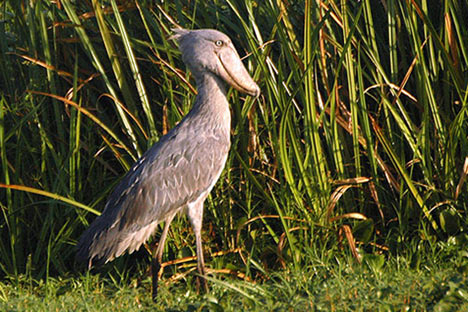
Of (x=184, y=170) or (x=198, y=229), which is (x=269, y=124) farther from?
(x=198, y=229)

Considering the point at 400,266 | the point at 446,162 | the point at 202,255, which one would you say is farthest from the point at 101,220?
the point at 446,162

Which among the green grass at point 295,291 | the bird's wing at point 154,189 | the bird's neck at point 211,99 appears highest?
the bird's neck at point 211,99

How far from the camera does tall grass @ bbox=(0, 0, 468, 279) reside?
439 centimetres

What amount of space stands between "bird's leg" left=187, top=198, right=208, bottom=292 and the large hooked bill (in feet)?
2.32

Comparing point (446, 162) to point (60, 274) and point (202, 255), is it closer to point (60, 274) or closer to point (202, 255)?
point (202, 255)

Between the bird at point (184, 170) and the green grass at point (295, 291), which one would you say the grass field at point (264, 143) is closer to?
the green grass at point (295, 291)

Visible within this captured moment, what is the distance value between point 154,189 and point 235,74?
0.81 meters

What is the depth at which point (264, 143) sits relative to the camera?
191 inches

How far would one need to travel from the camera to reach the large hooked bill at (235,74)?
13.9 ft

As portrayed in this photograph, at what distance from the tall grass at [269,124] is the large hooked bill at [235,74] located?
0.13 metres

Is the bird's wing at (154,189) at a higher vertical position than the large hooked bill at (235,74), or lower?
lower

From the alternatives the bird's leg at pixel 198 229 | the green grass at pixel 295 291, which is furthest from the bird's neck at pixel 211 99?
the green grass at pixel 295 291

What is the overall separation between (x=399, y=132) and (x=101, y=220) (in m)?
1.91

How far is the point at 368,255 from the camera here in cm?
428
